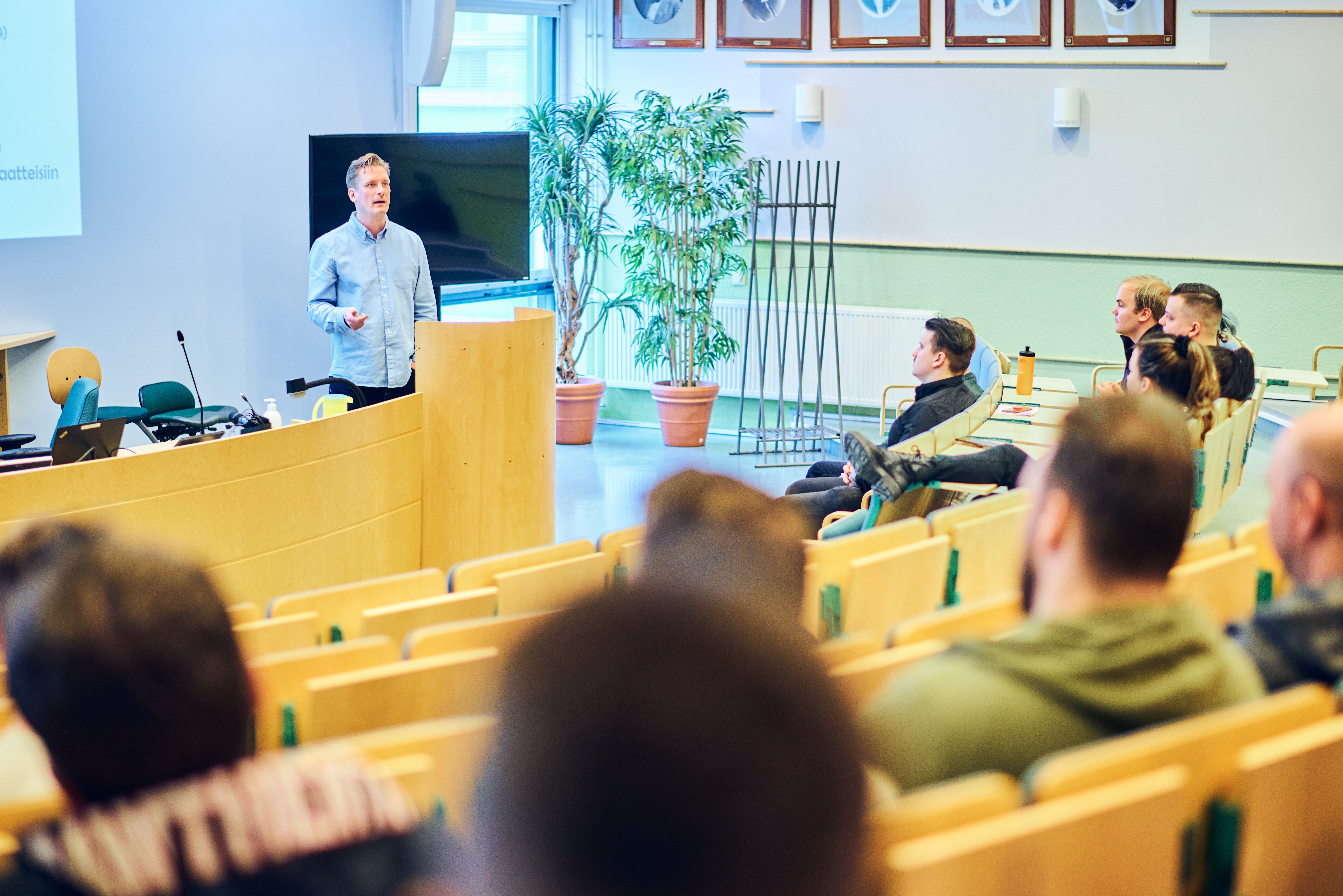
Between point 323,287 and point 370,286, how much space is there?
7.8 inches

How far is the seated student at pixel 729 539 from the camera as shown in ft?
5.68

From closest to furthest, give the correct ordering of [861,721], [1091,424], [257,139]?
[861,721], [1091,424], [257,139]

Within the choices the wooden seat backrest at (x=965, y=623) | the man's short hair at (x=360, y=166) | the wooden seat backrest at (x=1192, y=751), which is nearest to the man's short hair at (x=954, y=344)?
the man's short hair at (x=360, y=166)

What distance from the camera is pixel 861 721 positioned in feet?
2.72

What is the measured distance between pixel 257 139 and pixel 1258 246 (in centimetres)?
596

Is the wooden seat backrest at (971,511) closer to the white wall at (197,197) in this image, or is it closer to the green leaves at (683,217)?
the white wall at (197,197)

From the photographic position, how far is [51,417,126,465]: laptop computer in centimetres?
381

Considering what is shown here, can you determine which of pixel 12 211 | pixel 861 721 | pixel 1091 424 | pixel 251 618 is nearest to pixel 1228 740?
pixel 1091 424

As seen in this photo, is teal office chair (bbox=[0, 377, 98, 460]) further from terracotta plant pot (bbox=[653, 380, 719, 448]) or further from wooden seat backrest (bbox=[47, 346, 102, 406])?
terracotta plant pot (bbox=[653, 380, 719, 448])

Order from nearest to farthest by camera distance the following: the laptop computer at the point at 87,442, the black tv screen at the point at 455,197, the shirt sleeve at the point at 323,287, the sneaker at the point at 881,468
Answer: the laptop computer at the point at 87,442 < the sneaker at the point at 881,468 < the shirt sleeve at the point at 323,287 < the black tv screen at the point at 455,197

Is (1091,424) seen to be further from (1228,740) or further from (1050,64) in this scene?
(1050,64)

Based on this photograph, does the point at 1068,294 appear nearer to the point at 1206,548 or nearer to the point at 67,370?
the point at 1206,548

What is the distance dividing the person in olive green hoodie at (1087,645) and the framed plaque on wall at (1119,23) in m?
6.83

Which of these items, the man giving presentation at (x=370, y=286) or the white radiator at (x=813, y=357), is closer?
the man giving presentation at (x=370, y=286)
